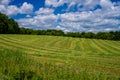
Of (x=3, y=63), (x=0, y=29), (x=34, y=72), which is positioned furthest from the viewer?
(x=0, y=29)

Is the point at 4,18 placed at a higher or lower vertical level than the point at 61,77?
higher

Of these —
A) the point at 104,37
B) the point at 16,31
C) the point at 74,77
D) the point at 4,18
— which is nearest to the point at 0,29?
the point at 4,18

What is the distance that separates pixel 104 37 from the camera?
134250mm

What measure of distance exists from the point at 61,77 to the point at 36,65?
4.62m

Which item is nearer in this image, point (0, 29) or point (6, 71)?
point (6, 71)

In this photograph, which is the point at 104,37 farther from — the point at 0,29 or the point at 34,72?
the point at 34,72

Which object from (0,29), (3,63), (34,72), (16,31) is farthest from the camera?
(16,31)

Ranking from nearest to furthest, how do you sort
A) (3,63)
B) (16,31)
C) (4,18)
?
(3,63) → (4,18) → (16,31)

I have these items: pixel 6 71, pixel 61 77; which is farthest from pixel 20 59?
pixel 61 77

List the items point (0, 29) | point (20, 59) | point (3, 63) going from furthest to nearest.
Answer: point (0, 29) < point (20, 59) < point (3, 63)

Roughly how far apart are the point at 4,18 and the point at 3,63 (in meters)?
101

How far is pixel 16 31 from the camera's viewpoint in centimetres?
12862

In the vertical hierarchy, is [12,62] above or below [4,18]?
below

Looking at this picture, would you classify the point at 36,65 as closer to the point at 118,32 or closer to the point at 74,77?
the point at 74,77
